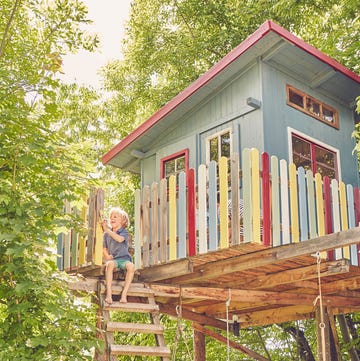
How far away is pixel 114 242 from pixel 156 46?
12.5 metres

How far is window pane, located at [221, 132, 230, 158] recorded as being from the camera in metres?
12.6

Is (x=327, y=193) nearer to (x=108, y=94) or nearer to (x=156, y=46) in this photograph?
(x=156, y=46)

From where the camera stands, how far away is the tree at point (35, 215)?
6.91 metres

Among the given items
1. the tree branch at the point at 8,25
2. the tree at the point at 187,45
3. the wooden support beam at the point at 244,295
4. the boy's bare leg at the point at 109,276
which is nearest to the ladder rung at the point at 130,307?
the boy's bare leg at the point at 109,276

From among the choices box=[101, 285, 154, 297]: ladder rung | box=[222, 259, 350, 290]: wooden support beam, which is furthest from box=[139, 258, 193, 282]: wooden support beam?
box=[222, 259, 350, 290]: wooden support beam

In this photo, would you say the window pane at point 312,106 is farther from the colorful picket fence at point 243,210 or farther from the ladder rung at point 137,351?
the ladder rung at point 137,351

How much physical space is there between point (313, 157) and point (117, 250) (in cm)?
480

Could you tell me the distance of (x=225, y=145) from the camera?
503 inches

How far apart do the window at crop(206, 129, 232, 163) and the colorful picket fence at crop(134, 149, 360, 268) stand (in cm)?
246

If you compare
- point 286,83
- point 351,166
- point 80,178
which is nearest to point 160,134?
point 286,83

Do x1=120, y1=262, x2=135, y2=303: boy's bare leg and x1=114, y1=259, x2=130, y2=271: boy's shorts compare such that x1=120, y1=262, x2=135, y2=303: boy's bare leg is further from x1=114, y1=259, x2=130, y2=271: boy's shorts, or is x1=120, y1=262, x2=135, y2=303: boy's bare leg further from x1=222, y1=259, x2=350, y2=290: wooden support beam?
x1=222, y1=259, x2=350, y2=290: wooden support beam

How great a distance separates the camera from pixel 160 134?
557 inches

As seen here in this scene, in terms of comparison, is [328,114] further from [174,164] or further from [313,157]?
[174,164]

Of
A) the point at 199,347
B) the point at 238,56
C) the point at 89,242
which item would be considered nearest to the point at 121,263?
the point at 89,242
